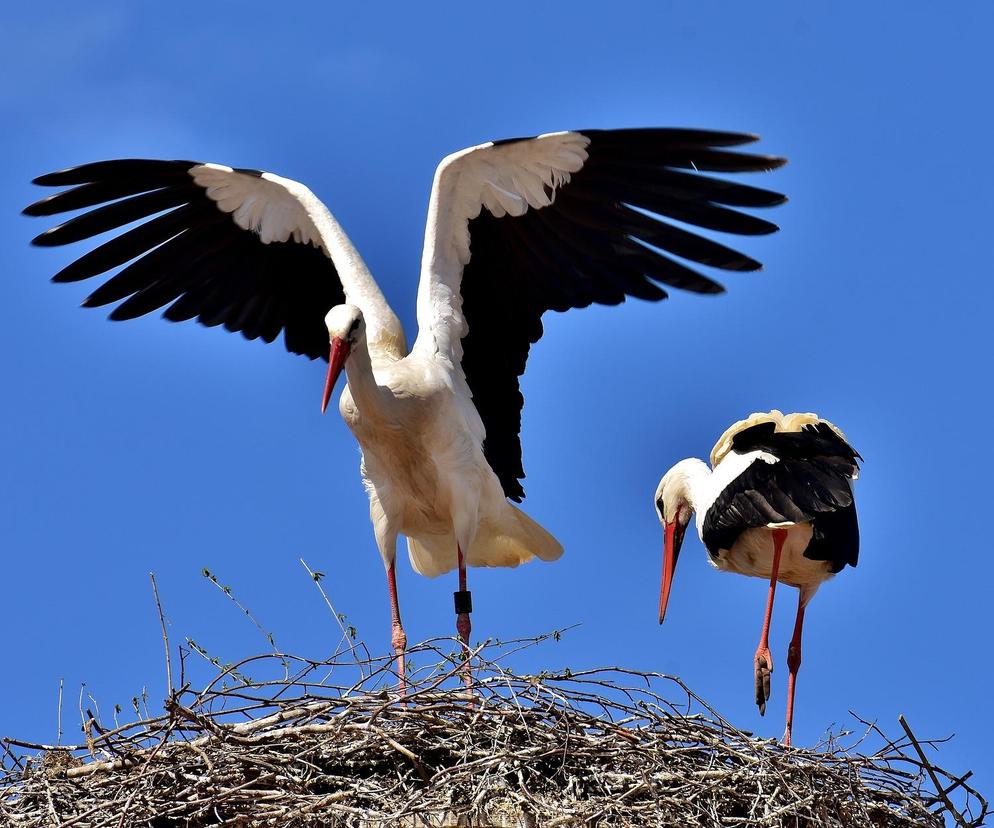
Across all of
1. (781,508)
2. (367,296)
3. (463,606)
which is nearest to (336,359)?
(367,296)

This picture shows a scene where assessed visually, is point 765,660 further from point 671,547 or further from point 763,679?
point 671,547

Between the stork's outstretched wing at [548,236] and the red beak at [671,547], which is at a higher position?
the stork's outstretched wing at [548,236]

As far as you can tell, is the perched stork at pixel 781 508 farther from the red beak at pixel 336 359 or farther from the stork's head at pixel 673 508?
the red beak at pixel 336 359

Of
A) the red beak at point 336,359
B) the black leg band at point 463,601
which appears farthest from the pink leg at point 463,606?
the red beak at point 336,359

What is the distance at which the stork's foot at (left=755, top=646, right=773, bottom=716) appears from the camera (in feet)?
23.8

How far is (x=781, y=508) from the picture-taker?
277 inches

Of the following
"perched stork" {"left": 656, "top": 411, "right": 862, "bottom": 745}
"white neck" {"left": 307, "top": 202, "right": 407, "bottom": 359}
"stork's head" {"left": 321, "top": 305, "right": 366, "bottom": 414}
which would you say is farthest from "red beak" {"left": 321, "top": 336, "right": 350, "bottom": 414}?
"perched stork" {"left": 656, "top": 411, "right": 862, "bottom": 745}

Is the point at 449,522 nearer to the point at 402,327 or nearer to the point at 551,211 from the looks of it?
the point at 402,327

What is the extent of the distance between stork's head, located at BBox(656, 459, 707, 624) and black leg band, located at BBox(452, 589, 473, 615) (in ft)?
3.77

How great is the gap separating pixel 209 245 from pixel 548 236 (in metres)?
1.53

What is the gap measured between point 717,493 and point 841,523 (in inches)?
20.8

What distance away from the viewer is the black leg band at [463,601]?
22.9ft

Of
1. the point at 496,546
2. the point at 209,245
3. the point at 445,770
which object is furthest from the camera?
the point at 209,245

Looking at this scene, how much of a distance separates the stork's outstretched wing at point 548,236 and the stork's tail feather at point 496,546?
20cm
